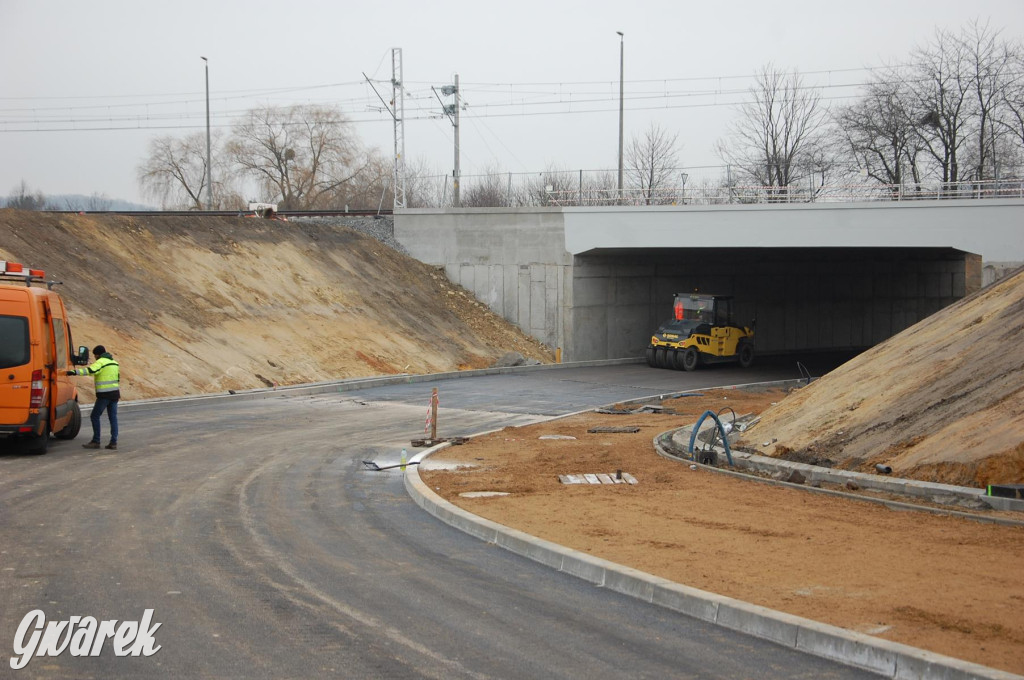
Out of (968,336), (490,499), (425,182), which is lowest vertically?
(490,499)

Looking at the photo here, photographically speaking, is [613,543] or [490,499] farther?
[490,499]

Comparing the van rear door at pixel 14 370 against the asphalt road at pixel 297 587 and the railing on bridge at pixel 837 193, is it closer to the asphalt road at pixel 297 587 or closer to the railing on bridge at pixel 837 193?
the asphalt road at pixel 297 587

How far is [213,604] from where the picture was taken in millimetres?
7328

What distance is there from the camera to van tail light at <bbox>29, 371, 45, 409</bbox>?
14.7m

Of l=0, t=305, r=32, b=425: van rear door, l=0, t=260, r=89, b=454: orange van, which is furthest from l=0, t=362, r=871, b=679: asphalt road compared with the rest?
l=0, t=305, r=32, b=425: van rear door

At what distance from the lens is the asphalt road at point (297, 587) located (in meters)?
6.20

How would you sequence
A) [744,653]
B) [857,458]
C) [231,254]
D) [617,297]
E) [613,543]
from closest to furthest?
[744,653]
[613,543]
[857,458]
[231,254]
[617,297]

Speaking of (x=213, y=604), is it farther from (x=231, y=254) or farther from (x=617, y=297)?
(x=617, y=297)

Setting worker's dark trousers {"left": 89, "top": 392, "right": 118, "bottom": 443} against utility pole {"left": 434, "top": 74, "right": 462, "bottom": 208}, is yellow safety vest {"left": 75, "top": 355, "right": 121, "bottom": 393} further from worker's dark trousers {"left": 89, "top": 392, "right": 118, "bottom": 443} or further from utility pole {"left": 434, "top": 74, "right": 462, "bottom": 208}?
utility pole {"left": 434, "top": 74, "right": 462, "bottom": 208}

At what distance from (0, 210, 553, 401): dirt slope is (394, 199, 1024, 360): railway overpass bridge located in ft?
5.47

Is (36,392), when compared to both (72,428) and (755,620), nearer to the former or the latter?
(72,428)

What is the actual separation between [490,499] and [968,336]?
29.7 feet

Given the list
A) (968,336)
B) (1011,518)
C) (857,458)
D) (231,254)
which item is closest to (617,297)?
(231,254)

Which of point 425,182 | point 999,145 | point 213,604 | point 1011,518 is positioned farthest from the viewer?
point 425,182
